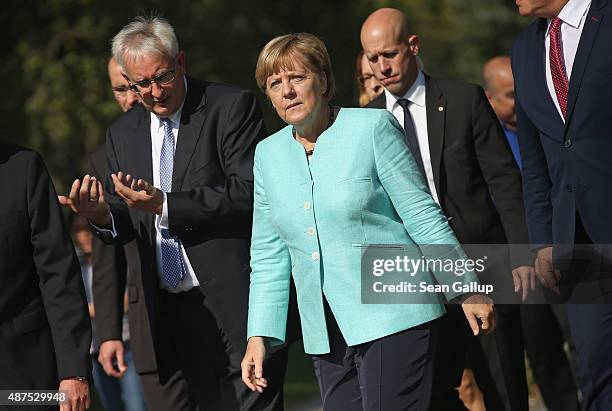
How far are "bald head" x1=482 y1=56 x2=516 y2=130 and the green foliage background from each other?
9.79m

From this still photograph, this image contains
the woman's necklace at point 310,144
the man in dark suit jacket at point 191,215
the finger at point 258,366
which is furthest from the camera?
the man in dark suit jacket at point 191,215

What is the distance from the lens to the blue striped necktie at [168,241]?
675cm

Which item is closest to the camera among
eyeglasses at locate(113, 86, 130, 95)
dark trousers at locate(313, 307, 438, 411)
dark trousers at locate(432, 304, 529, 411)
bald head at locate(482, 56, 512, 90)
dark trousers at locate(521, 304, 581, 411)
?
dark trousers at locate(313, 307, 438, 411)

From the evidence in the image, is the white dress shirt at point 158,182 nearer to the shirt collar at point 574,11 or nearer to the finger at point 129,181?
the finger at point 129,181

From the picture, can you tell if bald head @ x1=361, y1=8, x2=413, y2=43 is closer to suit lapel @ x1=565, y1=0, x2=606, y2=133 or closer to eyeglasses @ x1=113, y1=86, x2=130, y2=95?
eyeglasses @ x1=113, y1=86, x2=130, y2=95

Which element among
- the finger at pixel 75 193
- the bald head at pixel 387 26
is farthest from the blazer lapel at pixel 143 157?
the bald head at pixel 387 26

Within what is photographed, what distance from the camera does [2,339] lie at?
5773 millimetres

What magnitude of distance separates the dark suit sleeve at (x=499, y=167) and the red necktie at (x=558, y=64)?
1204mm

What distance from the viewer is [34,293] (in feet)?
19.2

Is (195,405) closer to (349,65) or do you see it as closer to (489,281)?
(489,281)

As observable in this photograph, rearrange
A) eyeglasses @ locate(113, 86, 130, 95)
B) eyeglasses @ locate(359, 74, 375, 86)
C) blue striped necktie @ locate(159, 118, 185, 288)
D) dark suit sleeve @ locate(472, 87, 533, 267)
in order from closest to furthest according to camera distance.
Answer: blue striped necktie @ locate(159, 118, 185, 288) < dark suit sleeve @ locate(472, 87, 533, 267) < eyeglasses @ locate(113, 86, 130, 95) < eyeglasses @ locate(359, 74, 375, 86)

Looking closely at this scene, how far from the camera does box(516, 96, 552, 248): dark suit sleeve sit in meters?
6.21

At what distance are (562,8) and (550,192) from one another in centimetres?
81

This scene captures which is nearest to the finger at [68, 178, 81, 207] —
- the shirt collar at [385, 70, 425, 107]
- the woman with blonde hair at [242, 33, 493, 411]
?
the woman with blonde hair at [242, 33, 493, 411]
